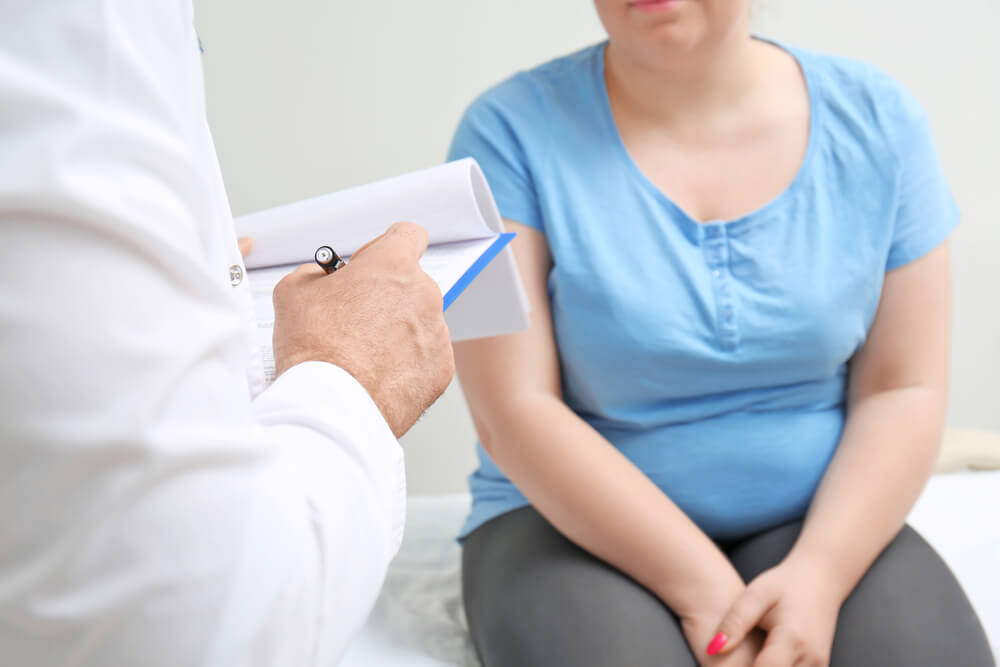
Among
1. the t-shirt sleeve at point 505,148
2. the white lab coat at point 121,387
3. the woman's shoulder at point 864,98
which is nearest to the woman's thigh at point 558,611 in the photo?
the t-shirt sleeve at point 505,148

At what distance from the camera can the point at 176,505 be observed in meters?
0.34

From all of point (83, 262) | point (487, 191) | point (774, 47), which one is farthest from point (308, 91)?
point (83, 262)

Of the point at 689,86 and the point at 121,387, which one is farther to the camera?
the point at 689,86

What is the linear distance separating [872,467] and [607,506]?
0.31 meters

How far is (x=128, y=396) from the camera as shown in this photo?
1.09 feet

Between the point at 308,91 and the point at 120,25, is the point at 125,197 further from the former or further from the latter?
the point at 308,91

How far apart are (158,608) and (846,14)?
192cm

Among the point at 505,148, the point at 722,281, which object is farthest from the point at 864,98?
the point at 505,148

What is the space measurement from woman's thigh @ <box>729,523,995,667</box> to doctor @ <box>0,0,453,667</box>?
2.04 feet

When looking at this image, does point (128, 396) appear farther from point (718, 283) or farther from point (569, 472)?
point (718, 283)

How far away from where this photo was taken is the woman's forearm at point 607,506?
893mm

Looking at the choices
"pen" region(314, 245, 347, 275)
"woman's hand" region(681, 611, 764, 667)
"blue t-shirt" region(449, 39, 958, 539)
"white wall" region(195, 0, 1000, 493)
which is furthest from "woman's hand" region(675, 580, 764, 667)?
"white wall" region(195, 0, 1000, 493)

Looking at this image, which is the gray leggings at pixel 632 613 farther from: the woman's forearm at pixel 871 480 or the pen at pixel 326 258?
the pen at pixel 326 258

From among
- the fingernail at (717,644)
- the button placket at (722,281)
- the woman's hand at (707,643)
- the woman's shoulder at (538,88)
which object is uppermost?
the woman's shoulder at (538,88)
